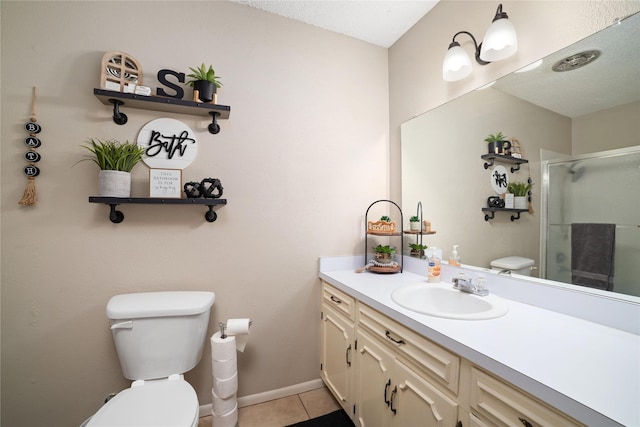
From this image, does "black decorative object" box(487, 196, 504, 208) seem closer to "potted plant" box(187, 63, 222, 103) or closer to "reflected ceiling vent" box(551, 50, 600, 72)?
"reflected ceiling vent" box(551, 50, 600, 72)

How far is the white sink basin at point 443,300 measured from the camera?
1161 millimetres

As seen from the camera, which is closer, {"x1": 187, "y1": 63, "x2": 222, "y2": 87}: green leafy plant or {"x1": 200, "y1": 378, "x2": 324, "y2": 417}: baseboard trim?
{"x1": 187, "y1": 63, "x2": 222, "y2": 87}: green leafy plant

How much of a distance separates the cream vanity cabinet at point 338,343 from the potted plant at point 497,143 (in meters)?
1.08

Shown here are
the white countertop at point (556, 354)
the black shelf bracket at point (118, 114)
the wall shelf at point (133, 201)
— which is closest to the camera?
the white countertop at point (556, 354)

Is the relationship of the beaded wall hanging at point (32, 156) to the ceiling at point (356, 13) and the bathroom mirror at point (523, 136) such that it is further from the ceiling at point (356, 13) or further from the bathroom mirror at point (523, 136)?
the bathroom mirror at point (523, 136)

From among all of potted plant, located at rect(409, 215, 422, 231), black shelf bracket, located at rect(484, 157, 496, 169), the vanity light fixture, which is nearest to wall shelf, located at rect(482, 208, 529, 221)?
black shelf bracket, located at rect(484, 157, 496, 169)

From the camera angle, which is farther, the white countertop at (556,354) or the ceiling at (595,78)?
the ceiling at (595,78)

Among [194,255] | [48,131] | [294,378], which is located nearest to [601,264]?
[294,378]

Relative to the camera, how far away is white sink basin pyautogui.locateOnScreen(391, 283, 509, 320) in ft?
3.81

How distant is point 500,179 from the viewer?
1.33 metres

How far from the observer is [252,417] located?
1580 mm

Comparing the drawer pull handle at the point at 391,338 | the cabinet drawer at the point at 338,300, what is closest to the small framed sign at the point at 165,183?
the cabinet drawer at the point at 338,300

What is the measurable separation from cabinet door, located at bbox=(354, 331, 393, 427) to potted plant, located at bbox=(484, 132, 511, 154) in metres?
1.12

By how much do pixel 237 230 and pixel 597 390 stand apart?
160 cm
